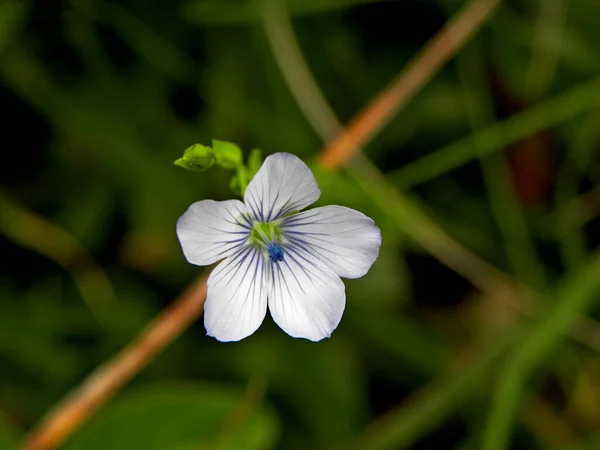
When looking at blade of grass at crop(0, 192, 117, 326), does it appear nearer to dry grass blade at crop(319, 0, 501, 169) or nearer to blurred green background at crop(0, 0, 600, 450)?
blurred green background at crop(0, 0, 600, 450)

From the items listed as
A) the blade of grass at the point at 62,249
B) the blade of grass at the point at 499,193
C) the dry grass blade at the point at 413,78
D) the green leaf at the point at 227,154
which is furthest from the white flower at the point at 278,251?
the blade of grass at the point at 499,193

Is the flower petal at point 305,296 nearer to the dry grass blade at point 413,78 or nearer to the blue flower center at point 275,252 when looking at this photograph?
the blue flower center at point 275,252

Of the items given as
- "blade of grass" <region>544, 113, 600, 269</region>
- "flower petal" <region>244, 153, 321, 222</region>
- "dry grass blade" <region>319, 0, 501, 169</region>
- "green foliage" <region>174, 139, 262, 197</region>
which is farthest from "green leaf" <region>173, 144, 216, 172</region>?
"blade of grass" <region>544, 113, 600, 269</region>

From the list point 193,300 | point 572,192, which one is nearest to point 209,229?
point 193,300

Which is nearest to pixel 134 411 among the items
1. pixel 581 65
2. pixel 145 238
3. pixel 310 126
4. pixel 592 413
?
pixel 145 238

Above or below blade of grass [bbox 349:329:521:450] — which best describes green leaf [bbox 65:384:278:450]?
above

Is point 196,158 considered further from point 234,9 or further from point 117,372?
point 234,9
